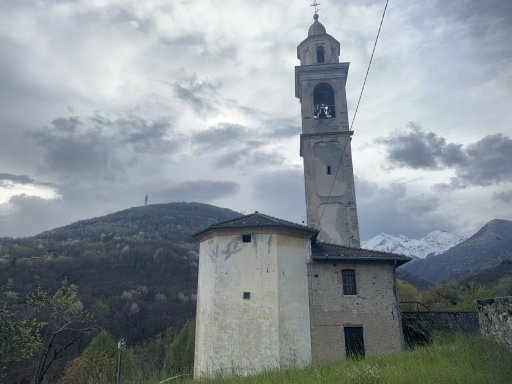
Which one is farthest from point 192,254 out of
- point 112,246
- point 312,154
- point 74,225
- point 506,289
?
point 312,154

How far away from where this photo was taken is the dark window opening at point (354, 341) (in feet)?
48.8

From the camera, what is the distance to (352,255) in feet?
52.6

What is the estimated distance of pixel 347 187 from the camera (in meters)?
22.5

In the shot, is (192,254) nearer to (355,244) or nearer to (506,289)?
(506,289)

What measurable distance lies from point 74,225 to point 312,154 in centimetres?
15348

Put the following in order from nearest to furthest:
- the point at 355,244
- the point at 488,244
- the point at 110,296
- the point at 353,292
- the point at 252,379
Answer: the point at 252,379 < the point at 353,292 < the point at 355,244 < the point at 110,296 < the point at 488,244

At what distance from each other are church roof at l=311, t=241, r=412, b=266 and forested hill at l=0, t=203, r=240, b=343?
40258 millimetres

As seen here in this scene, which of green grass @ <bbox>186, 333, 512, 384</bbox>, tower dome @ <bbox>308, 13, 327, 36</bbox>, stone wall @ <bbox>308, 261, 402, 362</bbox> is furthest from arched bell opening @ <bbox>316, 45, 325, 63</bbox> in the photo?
green grass @ <bbox>186, 333, 512, 384</bbox>

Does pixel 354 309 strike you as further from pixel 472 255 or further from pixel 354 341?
pixel 472 255

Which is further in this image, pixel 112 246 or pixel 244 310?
pixel 112 246

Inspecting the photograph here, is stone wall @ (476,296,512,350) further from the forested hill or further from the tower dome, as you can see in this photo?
the forested hill

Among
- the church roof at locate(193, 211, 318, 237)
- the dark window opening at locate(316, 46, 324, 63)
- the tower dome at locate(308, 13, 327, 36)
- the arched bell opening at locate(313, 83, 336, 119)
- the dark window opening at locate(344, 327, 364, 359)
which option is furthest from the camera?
the tower dome at locate(308, 13, 327, 36)

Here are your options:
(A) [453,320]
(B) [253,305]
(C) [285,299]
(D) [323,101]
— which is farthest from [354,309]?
(D) [323,101]

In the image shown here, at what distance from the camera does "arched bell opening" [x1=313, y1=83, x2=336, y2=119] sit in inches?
961
